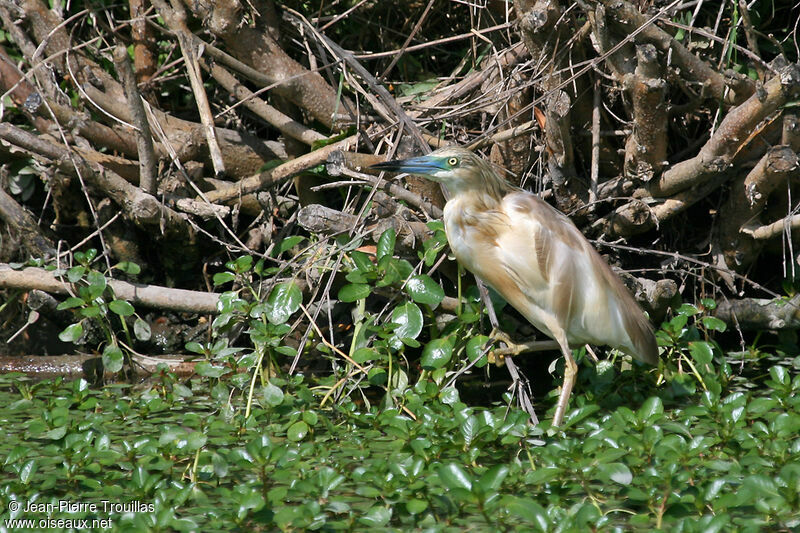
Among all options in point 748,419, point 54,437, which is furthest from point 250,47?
point 748,419

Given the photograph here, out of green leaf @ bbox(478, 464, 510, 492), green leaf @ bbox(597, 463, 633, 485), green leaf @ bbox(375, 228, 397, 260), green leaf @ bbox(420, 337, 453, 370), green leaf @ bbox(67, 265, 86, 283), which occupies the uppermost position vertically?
green leaf @ bbox(375, 228, 397, 260)

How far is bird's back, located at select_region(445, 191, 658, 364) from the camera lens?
11.3ft

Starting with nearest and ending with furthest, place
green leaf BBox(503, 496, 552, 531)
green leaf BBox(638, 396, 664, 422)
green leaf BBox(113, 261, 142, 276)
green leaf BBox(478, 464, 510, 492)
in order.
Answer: green leaf BBox(503, 496, 552, 531) < green leaf BBox(478, 464, 510, 492) < green leaf BBox(638, 396, 664, 422) < green leaf BBox(113, 261, 142, 276)

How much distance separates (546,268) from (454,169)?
53 centimetres

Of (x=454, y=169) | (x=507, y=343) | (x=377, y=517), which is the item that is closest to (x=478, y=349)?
(x=507, y=343)

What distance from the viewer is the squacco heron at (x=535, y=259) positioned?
11.3 feet

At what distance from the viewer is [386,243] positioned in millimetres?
3443

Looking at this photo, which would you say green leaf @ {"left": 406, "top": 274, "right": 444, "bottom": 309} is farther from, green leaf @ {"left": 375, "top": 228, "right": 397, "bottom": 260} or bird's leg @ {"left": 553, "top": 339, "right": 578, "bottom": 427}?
bird's leg @ {"left": 553, "top": 339, "right": 578, "bottom": 427}

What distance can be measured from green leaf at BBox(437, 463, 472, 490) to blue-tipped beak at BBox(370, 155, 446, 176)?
1279 mm

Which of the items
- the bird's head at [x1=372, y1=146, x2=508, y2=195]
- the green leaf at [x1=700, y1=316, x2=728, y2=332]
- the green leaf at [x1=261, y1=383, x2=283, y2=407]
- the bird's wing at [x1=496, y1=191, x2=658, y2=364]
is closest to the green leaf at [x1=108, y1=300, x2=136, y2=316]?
the green leaf at [x1=261, y1=383, x2=283, y2=407]

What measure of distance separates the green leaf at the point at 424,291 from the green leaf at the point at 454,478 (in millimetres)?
1082

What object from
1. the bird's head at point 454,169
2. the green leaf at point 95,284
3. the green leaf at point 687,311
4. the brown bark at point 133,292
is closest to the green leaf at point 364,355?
the bird's head at point 454,169

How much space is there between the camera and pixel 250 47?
444 centimetres

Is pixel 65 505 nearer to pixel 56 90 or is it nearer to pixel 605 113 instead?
pixel 56 90
